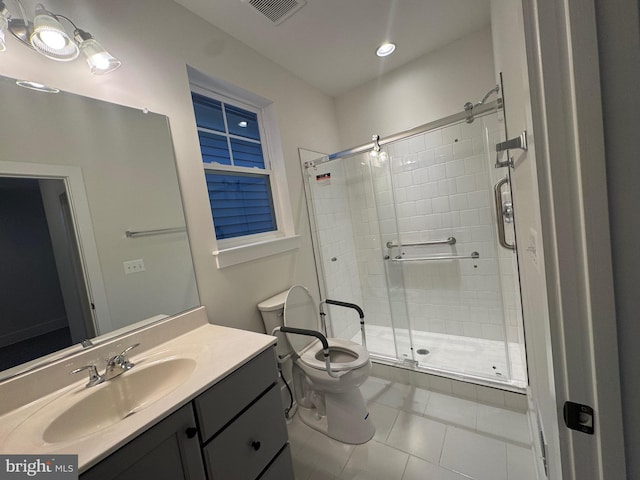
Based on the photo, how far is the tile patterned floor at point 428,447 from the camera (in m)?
1.33

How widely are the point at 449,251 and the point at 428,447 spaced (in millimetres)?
1501

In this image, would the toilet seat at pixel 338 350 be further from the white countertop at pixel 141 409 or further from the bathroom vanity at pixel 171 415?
the white countertop at pixel 141 409

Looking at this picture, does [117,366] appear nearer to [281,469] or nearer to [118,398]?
[118,398]

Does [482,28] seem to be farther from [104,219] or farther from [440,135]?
[104,219]

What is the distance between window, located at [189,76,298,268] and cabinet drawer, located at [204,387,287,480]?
0.81 meters

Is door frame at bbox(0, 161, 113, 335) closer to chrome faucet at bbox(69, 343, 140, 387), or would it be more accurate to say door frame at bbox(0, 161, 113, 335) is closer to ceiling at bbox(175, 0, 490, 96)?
chrome faucet at bbox(69, 343, 140, 387)

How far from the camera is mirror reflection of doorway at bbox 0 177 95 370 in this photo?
900mm

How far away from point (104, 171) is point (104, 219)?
0.72ft

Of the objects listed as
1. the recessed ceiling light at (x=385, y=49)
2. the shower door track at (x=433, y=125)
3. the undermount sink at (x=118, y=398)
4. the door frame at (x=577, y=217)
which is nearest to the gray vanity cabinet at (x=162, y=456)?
the undermount sink at (x=118, y=398)

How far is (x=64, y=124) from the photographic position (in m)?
1.05

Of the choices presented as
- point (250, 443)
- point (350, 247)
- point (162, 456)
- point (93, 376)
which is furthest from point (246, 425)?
point (350, 247)

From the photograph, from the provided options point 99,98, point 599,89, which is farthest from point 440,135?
point 99,98

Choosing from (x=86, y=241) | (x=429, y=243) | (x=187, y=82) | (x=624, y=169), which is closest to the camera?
(x=624, y=169)

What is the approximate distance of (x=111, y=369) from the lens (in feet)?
3.29
